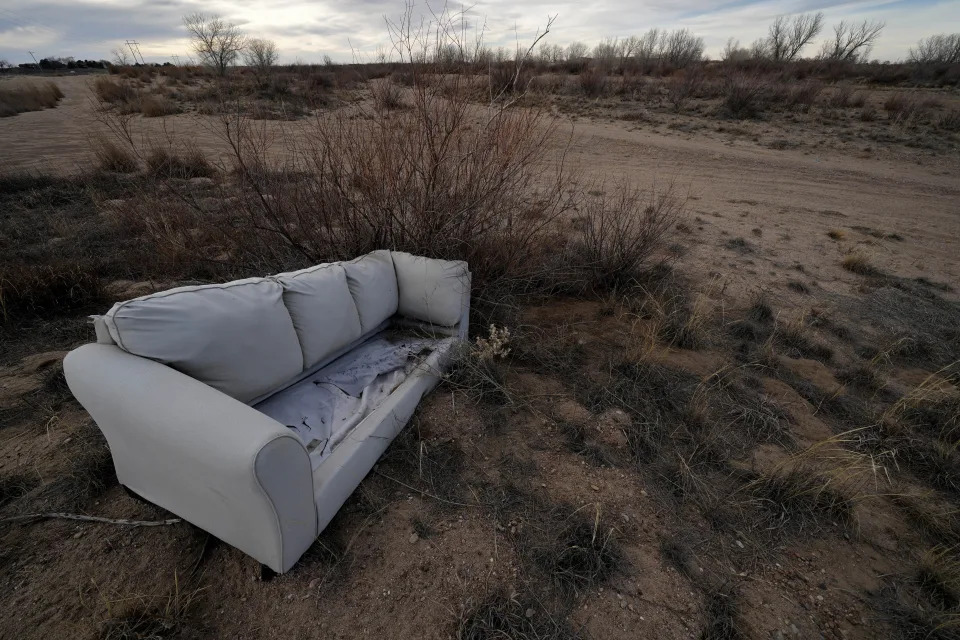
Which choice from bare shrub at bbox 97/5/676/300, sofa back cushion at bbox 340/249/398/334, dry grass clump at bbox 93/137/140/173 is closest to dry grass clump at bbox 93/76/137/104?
dry grass clump at bbox 93/137/140/173

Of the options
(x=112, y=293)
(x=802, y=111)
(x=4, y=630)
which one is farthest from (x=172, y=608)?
(x=802, y=111)

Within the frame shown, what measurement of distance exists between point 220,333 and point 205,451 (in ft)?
1.74

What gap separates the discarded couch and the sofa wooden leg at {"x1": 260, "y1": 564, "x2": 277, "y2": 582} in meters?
0.12

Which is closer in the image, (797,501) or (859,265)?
(797,501)

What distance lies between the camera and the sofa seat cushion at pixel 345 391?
1.92 m

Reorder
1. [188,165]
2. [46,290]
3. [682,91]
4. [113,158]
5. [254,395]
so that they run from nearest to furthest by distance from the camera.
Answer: [254,395], [46,290], [188,165], [113,158], [682,91]

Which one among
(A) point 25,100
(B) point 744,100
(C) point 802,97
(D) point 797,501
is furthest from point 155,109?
(C) point 802,97

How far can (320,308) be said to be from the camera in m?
2.08

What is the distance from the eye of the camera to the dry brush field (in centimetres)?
153

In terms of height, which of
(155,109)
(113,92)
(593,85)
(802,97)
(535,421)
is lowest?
(535,421)

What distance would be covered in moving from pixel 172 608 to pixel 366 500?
70 centimetres

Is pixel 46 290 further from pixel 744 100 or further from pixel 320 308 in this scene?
pixel 744 100

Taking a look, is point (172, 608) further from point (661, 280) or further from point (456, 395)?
point (661, 280)

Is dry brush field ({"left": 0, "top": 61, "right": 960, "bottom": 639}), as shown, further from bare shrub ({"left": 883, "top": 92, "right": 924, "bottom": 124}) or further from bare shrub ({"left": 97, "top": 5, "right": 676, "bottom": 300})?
bare shrub ({"left": 883, "top": 92, "right": 924, "bottom": 124})
